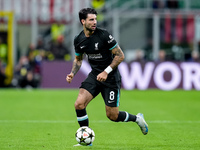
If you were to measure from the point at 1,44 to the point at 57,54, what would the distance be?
9.52 feet

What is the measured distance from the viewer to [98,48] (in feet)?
27.0

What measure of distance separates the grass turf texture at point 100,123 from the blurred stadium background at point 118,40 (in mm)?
2381

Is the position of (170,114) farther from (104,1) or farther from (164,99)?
(104,1)

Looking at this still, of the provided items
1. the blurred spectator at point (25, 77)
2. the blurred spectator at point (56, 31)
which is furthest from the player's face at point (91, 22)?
the blurred spectator at point (56, 31)

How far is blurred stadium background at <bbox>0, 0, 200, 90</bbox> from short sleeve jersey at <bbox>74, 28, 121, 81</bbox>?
13.2m

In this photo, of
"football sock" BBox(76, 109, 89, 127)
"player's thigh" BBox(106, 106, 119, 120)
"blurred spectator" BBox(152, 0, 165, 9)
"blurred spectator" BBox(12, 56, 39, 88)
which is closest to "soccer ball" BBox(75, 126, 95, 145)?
"football sock" BBox(76, 109, 89, 127)

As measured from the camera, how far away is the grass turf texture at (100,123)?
27.3 feet

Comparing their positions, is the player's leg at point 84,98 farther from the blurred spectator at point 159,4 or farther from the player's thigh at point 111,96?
the blurred spectator at point 159,4

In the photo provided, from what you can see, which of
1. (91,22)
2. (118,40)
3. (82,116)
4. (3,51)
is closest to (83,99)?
(82,116)

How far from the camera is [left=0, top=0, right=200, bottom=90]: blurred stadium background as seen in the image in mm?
21766

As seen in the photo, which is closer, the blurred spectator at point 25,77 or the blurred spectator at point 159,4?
the blurred spectator at point 25,77

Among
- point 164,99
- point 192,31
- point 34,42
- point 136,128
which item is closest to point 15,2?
point 34,42

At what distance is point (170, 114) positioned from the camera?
43.3ft

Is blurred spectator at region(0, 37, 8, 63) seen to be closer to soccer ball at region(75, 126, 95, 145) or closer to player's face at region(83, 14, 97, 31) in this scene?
player's face at region(83, 14, 97, 31)
